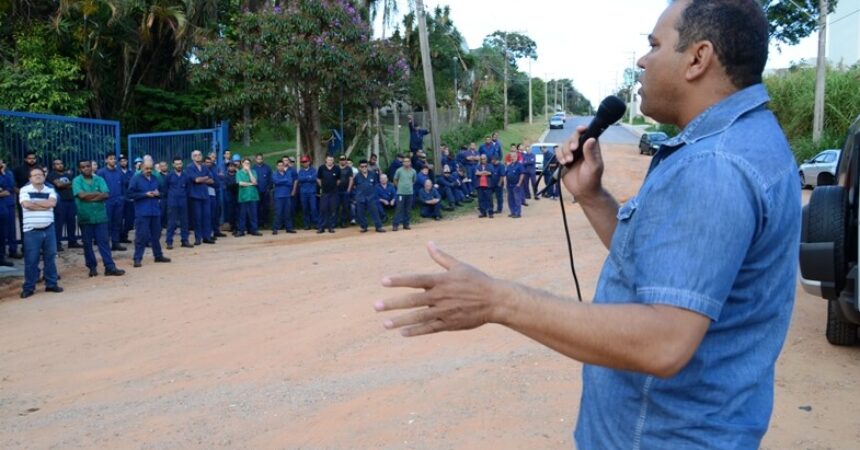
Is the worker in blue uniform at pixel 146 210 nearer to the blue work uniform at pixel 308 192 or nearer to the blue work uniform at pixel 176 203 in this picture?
the blue work uniform at pixel 176 203

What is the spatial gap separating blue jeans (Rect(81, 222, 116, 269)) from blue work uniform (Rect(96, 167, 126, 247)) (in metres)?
2.75

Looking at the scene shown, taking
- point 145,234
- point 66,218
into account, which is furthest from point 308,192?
point 66,218

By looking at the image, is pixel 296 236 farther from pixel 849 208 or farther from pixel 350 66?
pixel 849 208

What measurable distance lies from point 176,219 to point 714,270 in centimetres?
1465

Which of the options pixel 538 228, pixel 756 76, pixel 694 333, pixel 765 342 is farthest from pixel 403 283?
pixel 538 228

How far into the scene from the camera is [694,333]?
4.61 ft

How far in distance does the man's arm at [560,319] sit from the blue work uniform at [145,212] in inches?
472

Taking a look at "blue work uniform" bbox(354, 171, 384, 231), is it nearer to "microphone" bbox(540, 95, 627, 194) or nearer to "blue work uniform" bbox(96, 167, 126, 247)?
"blue work uniform" bbox(96, 167, 126, 247)

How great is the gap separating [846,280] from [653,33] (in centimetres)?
483

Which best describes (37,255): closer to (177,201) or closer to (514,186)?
(177,201)

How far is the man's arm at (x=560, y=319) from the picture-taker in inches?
55.2

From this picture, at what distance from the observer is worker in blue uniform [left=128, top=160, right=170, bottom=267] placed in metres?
12.7

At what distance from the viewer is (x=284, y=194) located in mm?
17250

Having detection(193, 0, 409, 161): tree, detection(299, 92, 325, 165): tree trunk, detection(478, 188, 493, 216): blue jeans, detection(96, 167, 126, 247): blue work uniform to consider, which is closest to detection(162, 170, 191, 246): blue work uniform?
detection(96, 167, 126, 247): blue work uniform
